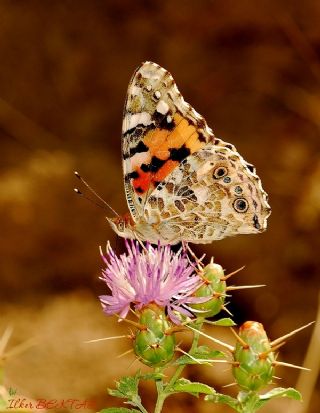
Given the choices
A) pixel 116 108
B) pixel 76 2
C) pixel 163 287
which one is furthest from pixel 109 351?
pixel 76 2

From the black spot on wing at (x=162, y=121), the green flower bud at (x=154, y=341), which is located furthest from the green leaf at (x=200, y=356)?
the black spot on wing at (x=162, y=121)

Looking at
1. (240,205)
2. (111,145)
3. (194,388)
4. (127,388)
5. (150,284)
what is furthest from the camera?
(111,145)

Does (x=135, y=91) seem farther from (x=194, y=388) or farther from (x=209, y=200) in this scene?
(x=194, y=388)

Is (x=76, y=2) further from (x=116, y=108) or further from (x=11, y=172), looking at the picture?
(x=11, y=172)

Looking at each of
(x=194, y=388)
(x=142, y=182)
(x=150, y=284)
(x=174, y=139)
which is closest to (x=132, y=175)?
(x=142, y=182)

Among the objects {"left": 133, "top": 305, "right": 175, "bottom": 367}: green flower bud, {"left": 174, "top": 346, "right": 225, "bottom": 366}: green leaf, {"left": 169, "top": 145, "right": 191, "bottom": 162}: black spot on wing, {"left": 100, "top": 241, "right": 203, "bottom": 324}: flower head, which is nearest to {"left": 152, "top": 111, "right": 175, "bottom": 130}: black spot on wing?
{"left": 169, "top": 145, "right": 191, "bottom": 162}: black spot on wing

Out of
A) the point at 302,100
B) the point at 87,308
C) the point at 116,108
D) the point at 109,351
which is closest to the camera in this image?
the point at 109,351
